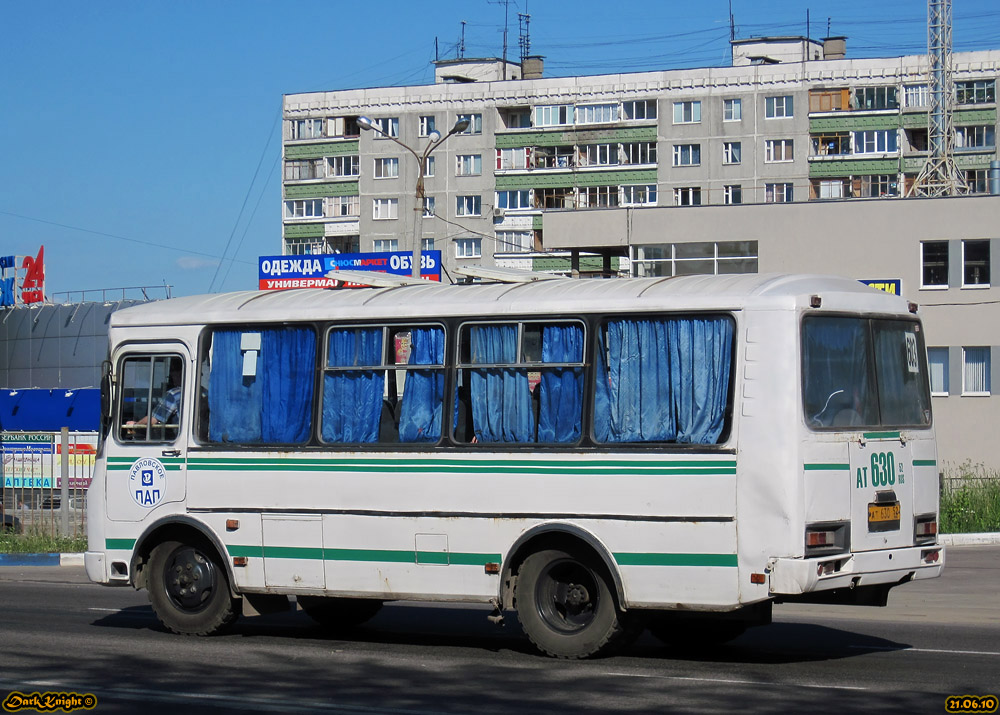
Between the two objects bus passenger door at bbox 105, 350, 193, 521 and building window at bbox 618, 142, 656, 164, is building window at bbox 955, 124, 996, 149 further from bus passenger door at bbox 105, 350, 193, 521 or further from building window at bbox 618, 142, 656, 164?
bus passenger door at bbox 105, 350, 193, 521

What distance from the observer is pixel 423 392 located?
1187 centimetres

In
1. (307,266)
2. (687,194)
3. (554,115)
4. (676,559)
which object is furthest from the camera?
(554,115)

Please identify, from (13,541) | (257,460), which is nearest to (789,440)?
(257,460)

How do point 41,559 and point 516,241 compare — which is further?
point 516,241

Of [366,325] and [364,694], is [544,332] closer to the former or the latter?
[366,325]

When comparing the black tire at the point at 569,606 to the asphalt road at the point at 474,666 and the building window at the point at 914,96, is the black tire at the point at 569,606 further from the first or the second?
the building window at the point at 914,96

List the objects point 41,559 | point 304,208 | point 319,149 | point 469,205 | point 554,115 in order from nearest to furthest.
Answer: point 41,559 < point 554,115 < point 469,205 < point 319,149 < point 304,208

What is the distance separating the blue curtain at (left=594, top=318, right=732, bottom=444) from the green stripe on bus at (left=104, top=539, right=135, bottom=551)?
4.67 m

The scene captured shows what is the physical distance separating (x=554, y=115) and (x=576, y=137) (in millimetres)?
2296

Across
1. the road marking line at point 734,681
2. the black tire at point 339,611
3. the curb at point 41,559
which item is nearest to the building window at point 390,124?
the curb at point 41,559

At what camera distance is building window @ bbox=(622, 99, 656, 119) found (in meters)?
88.5

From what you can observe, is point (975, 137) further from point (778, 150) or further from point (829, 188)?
point (778, 150)

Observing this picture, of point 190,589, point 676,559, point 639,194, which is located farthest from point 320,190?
point 676,559

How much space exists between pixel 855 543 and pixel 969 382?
37884 mm
